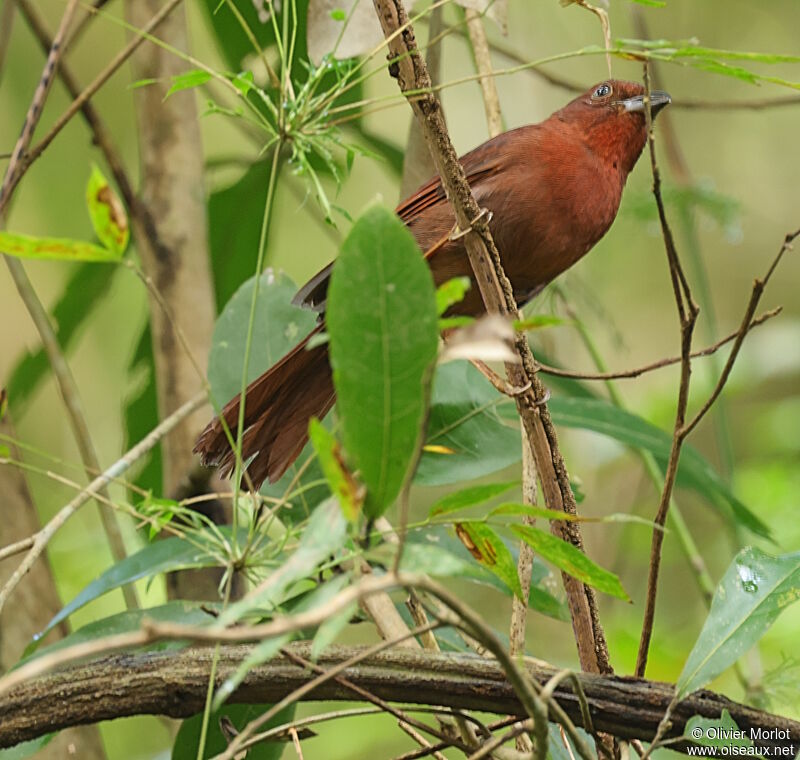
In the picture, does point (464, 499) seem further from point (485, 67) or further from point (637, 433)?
point (485, 67)

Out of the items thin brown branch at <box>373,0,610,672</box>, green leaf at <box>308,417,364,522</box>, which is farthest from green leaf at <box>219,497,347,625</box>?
thin brown branch at <box>373,0,610,672</box>

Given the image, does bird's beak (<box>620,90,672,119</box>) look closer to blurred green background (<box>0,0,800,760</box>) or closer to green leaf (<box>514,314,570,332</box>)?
blurred green background (<box>0,0,800,760</box>)

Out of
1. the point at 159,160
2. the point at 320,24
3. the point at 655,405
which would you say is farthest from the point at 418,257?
the point at 655,405

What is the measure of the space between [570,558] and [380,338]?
1.01 feet

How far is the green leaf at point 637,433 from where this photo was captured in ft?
5.98

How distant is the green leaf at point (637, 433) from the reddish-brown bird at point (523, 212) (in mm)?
344

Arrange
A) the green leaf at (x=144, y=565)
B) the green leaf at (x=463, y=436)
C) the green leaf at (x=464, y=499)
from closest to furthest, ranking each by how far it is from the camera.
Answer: the green leaf at (x=464, y=499) → the green leaf at (x=144, y=565) → the green leaf at (x=463, y=436)

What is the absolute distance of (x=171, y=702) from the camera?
3.82ft

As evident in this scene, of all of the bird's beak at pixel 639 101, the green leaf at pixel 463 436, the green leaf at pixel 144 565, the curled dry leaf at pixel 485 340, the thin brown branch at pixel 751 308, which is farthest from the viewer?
the bird's beak at pixel 639 101

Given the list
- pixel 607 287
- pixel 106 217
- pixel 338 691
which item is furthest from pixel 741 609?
pixel 607 287

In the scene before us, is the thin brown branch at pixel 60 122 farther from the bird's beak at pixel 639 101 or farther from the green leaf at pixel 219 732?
the bird's beak at pixel 639 101

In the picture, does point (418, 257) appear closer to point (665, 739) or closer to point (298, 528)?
point (298, 528)

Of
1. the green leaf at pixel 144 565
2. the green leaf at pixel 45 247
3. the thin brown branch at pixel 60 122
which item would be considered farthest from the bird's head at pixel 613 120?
the green leaf at pixel 45 247

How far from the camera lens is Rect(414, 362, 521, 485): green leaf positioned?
5.24 ft
